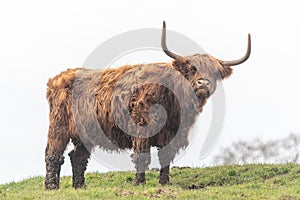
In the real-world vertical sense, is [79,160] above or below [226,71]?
below

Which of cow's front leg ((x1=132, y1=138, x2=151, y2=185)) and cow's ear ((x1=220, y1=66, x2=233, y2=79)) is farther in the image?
cow's ear ((x1=220, y1=66, x2=233, y2=79))

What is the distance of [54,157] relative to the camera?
14.2m

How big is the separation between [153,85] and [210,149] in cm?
211

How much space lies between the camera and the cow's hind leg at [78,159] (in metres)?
14.3

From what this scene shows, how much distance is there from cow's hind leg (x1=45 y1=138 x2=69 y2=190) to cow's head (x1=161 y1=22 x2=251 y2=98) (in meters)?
3.01

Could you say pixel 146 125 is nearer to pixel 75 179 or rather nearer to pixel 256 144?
pixel 75 179

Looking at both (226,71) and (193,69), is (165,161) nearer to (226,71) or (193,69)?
(193,69)

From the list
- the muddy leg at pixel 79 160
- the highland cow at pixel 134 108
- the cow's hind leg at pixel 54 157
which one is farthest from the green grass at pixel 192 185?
the highland cow at pixel 134 108

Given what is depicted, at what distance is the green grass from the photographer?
10.7m

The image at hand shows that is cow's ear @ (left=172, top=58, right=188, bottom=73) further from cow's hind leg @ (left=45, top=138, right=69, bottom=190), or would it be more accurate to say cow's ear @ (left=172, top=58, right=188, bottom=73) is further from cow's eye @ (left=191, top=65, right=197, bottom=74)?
cow's hind leg @ (left=45, top=138, right=69, bottom=190)

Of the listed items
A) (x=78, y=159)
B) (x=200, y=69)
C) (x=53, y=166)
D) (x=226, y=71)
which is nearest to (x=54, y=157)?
(x=53, y=166)

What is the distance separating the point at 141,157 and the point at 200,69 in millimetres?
2012

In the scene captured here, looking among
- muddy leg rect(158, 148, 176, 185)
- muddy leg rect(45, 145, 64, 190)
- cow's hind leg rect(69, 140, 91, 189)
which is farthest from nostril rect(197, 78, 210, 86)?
muddy leg rect(45, 145, 64, 190)

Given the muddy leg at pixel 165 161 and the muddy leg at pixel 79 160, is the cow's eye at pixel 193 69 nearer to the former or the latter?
the muddy leg at pixel 165 161
